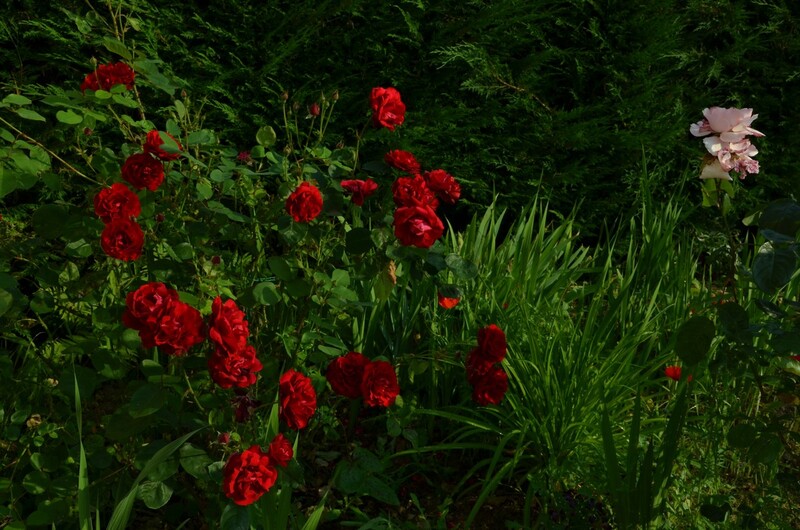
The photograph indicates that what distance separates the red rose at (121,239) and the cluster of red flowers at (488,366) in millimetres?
904

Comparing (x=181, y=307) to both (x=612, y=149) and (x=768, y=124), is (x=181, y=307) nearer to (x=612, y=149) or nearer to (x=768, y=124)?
(x=612, y=149)

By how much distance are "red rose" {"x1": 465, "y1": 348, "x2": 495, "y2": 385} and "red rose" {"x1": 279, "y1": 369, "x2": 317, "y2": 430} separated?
1.60ft

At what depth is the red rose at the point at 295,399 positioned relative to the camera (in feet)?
5.96

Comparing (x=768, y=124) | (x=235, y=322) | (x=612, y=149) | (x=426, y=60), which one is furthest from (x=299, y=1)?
(x=768, y=124)

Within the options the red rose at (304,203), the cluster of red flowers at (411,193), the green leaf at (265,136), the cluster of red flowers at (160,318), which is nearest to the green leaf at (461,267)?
the cluster of red flowers at (411,193)

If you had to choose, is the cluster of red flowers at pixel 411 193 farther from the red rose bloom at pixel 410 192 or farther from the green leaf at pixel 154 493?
the green leaf at pixel 154 493

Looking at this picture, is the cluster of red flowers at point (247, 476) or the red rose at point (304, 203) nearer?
the cluster of red flowers at point (247, 476)

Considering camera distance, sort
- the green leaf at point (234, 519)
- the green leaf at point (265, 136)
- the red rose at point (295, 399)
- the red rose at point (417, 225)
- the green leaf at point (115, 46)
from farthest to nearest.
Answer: the green leaf at point (265, 136) → the green leaf at point (115, 46) → the red rose at point (417, 225) → the red rose at point (295, 399) → the green leaf at point (234, 519)

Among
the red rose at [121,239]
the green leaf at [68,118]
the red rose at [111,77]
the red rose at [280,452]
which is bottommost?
the red rose at [280,452]

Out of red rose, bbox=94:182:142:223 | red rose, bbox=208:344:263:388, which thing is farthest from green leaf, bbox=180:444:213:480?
red rose, bbox=94:182:142:223

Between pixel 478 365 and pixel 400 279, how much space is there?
2.56ft

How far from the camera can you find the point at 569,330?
263 centimetres

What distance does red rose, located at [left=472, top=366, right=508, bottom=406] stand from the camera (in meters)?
2.12

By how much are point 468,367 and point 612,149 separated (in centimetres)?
225
